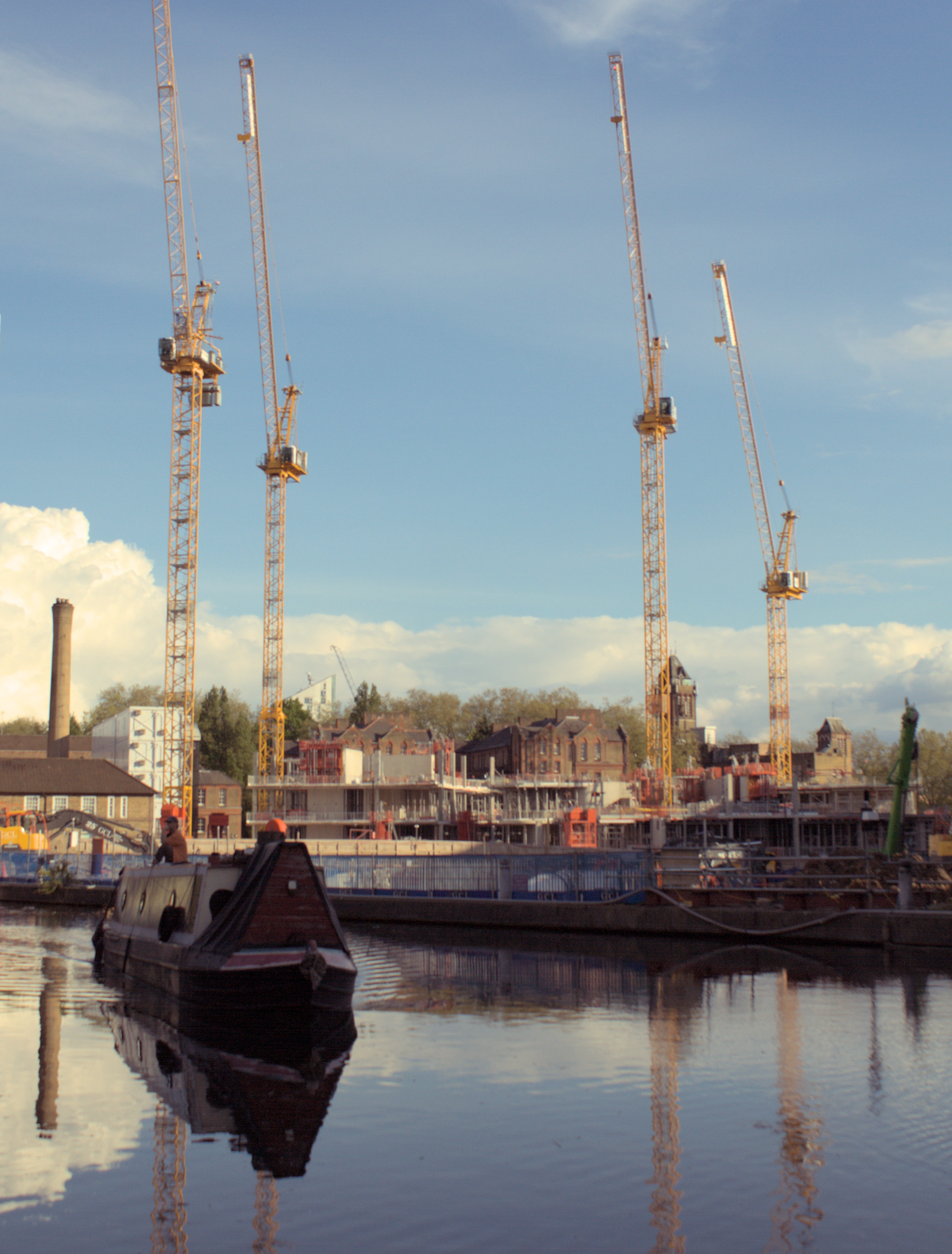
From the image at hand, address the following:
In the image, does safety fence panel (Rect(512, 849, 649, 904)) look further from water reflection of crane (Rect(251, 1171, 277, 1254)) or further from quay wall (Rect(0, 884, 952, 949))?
water reflection of crane (Rect(251, 1171, 277, 1254))

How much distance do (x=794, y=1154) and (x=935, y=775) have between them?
14132 centimetres

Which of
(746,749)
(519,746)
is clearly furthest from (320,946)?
(746,749)

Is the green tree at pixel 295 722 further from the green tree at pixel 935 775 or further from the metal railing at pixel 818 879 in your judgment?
the metal railing at pixel 818 879

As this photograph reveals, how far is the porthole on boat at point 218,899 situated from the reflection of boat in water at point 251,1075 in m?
2.32

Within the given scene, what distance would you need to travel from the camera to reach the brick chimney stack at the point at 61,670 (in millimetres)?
102375

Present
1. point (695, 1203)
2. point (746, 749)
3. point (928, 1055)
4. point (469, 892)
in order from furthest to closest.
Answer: point (746, 749) → point (469, 892) → point (928, 1055) → point (695, 1203)

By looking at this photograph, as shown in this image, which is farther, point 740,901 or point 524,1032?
point 740,901

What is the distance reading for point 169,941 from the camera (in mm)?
24969

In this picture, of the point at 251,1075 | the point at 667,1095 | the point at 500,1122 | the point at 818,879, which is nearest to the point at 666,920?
the point at 818,879

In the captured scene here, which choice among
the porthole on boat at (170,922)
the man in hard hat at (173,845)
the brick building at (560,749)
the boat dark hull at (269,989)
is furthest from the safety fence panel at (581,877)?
the brick building at (560,749)

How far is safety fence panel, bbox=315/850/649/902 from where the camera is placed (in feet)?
118

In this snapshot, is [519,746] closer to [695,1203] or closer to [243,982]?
[243,982]

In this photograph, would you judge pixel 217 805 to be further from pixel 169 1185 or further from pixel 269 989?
pixel 169 1185

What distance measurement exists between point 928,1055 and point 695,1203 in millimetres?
7542
